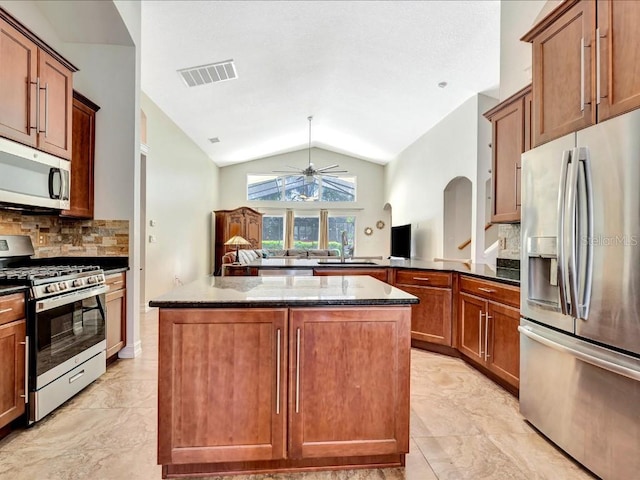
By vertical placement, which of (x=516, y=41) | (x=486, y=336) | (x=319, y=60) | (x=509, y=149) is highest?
(x=319, y=60)

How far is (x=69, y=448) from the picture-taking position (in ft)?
6.38

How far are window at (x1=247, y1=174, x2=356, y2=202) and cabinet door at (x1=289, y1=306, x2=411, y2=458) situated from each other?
9.23 m

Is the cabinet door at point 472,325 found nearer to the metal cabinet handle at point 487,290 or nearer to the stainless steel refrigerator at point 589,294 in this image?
the metal cabinet handle at point 487,290

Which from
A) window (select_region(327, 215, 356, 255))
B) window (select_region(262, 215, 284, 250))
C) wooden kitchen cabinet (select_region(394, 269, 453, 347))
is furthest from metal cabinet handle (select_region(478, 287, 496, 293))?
window (select_region(262, 215, 284, 250))

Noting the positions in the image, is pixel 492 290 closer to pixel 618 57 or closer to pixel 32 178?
pixel 618 57

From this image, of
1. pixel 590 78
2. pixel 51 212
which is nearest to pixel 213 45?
pixel 51 212

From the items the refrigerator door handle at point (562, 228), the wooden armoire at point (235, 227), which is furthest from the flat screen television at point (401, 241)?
the refrigerator door handle at point (562, 228)

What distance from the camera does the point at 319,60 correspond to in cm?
516

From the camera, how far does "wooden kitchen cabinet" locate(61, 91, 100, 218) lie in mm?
3109

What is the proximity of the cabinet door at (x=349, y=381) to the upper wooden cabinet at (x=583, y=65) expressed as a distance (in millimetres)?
1301

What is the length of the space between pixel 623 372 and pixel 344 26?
4.16m

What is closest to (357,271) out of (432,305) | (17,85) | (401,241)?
(432,305)

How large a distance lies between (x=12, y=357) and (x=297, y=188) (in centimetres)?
915

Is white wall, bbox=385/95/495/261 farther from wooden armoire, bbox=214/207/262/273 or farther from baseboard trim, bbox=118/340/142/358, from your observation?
baseboard trim, bbox=118/340/142/358
